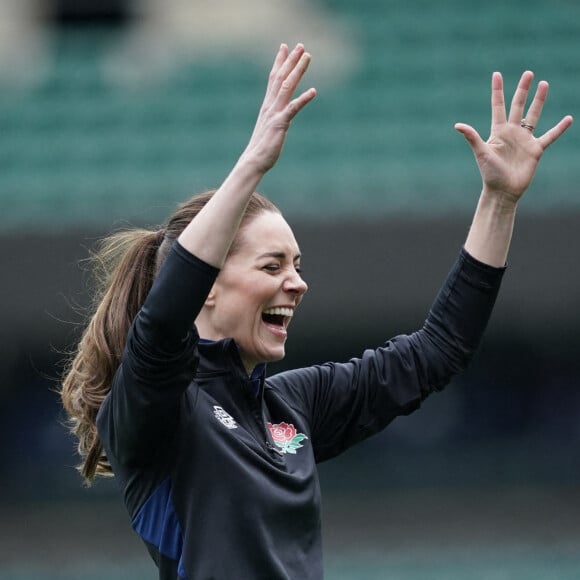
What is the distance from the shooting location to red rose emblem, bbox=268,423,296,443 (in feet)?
8.33

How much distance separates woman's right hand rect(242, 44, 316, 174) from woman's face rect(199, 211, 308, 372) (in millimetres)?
293

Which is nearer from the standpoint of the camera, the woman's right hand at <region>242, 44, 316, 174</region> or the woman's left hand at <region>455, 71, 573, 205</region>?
the woman's right hand at <region>242, 44, 316, 174</region>

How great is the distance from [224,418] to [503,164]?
2.72 ft

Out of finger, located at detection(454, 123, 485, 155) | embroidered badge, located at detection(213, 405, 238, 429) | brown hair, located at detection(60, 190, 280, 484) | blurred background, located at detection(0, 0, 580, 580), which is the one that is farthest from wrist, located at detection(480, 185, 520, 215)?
blurred background, located at detection(0, 0, 580, 580)

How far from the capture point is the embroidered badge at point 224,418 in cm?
236

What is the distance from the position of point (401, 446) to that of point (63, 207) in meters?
2.81

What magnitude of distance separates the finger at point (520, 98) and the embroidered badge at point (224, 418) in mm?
886

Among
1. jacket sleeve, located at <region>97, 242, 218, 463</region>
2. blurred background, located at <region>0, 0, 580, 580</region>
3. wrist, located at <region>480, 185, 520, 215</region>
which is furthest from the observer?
blurred background, located at <region>0, 0, 580, 580</region>

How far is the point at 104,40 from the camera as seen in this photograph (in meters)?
9.40

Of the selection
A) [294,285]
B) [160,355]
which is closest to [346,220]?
[294,285]

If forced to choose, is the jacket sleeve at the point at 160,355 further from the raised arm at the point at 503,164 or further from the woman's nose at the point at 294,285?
the raised arm at the point at 503,164

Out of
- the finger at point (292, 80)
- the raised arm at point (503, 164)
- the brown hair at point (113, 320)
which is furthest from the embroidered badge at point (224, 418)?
the raised arm at point (503, 164)

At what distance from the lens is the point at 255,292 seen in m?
2.46

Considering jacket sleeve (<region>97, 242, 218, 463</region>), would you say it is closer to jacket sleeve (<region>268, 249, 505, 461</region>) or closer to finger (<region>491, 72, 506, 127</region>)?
jacket sleeve (<region>268, 249, 505, 461</region>)
